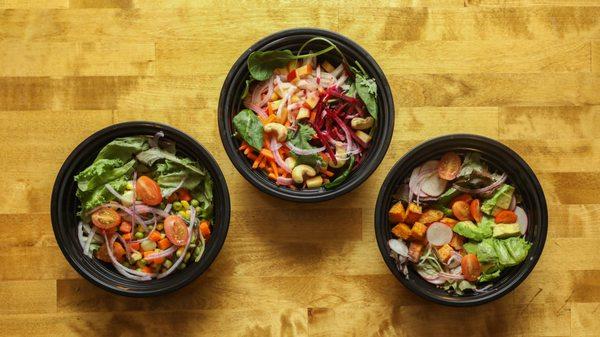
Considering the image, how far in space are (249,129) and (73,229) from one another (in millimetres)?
897

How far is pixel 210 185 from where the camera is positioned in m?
2.94

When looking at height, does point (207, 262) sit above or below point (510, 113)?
below

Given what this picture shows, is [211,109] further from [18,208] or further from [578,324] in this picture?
[578,324]

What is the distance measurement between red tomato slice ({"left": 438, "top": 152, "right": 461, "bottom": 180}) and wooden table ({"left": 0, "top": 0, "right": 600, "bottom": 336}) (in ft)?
0.71

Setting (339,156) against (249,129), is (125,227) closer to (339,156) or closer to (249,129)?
(249,129)

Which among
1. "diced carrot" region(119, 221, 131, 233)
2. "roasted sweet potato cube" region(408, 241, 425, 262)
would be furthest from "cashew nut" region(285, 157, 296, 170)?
"diced carrot" region(119, 221, 131, 233)

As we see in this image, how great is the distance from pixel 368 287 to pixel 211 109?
1112mm

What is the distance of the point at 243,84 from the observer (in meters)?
2.90

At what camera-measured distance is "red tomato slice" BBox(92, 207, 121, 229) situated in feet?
9.40

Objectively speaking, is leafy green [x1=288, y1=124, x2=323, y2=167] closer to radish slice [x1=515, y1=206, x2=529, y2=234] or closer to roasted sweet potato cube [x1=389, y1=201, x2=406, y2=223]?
roasted sweet potato cube [x1=389, y1=201, x2=406, y2=223]

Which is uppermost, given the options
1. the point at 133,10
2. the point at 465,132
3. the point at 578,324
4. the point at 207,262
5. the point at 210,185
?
the point at 133,10

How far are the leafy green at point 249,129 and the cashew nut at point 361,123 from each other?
0.40 meters

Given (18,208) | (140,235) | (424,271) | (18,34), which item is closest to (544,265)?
(424,271)

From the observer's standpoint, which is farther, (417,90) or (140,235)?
(417,90)
